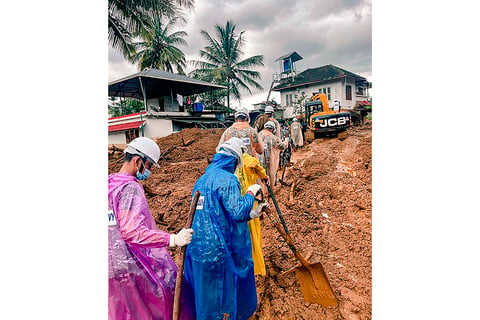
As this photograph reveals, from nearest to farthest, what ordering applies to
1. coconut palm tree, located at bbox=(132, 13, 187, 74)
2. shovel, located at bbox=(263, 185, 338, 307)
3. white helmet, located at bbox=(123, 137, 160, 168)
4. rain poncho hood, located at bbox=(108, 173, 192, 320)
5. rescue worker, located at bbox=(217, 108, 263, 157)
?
rain poncho hood, located at bbox=(108, 173, 192, 320)
white helmet, located at bbox=(123, 137, 160, 168)
shovel, located at bbox=(263, 185, 338, 307)
rescue worker, located at bbox=(217, 108, 263, 157)
coconut palm tree, located at bbox=(132, 13, 187, 74)

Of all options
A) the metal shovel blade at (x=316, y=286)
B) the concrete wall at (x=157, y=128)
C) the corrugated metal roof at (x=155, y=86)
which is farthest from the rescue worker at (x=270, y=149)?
the metal shovel blade at (x=316, y=286)

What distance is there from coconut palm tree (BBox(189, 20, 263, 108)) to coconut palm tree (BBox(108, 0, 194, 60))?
192cm

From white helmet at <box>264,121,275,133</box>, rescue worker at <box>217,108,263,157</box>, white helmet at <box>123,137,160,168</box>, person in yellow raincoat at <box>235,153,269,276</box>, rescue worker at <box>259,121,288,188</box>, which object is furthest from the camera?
white helmet at <box>264,121,275,133</box>

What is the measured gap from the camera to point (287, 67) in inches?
104

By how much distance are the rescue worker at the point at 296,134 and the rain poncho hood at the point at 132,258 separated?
547 centimetres

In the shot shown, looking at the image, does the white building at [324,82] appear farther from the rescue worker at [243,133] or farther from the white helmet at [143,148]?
the white helmet at [143,148]

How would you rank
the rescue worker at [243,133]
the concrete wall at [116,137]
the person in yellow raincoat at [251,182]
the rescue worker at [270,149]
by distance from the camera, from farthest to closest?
the rescue worker at [270,149]
the rescue worker at [243,133]
the person in yellow raincoat at [251,182]
the concrete wall at [116,137]

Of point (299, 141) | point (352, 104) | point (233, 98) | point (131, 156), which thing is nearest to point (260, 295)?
point (131, 156)

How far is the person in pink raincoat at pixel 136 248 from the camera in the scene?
42.5 inches

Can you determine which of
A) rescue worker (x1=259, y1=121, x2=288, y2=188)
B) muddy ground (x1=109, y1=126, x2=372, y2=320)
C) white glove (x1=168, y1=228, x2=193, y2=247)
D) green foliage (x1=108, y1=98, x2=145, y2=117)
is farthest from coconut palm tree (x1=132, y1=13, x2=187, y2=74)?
white glove (x1=168, y1=228, x2=193, y2=247)

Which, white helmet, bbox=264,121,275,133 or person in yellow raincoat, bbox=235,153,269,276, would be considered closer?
person in yellow raincoat, bbox=235,153,269,276

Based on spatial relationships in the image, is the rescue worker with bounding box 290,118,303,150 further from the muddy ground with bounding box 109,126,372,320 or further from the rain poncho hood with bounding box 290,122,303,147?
the muddy ground with bounding box 109,126,372,320

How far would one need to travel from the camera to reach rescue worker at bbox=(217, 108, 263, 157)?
288cm

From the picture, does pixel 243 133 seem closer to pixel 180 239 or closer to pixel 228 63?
pixel 228 63
